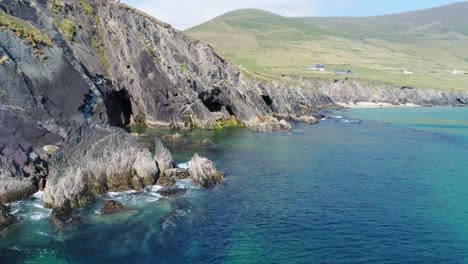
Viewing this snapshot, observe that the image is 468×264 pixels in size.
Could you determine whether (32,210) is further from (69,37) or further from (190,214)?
(69,37)

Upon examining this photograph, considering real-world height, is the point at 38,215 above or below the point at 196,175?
below

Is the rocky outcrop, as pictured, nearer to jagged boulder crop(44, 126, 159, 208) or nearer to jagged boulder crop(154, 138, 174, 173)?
jagged boulder crop(44, 126, 159, 208)

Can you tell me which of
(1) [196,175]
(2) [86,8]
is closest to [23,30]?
(2) [86,8]

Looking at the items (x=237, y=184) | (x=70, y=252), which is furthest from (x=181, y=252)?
(x=237, y=184)

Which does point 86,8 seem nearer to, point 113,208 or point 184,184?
point 184,184

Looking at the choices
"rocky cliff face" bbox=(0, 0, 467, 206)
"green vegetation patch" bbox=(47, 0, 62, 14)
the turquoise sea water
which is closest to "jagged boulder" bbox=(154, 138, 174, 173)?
the turquoise sea water

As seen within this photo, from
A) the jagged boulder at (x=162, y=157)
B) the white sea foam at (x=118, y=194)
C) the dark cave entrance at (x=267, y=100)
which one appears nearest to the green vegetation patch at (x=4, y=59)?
the jagged boulder at (x=162, y=157)

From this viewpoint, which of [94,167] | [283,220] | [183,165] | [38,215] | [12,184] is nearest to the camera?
[38,215]
